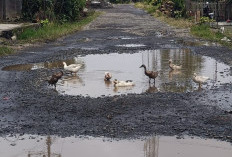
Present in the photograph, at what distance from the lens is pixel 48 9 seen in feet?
88.3

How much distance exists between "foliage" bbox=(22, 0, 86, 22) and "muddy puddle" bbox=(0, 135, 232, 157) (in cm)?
1957

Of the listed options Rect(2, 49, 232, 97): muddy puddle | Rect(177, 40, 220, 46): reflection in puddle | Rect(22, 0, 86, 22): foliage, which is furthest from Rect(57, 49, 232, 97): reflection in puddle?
Rect(22, 0, 86, 22): foliage

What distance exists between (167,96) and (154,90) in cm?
78

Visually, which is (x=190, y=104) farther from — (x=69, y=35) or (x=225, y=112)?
(x=69, y=35)

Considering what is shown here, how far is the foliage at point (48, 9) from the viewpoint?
2684cm

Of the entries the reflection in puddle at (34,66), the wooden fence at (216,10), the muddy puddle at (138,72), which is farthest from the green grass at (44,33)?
the wooden fence at (216,10)

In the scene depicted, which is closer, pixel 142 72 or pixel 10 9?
pixel 142 72

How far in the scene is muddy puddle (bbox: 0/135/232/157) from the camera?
6168 mm

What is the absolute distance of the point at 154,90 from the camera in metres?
9.95

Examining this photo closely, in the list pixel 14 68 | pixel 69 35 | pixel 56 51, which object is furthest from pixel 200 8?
pixel 14 68

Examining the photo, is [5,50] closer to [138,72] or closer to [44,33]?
[44,33]

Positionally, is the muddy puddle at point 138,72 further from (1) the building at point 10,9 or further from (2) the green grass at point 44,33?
(1) the building at point 10,9

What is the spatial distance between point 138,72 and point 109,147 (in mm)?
6324

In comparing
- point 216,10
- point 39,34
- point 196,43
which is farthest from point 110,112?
point 216,10
